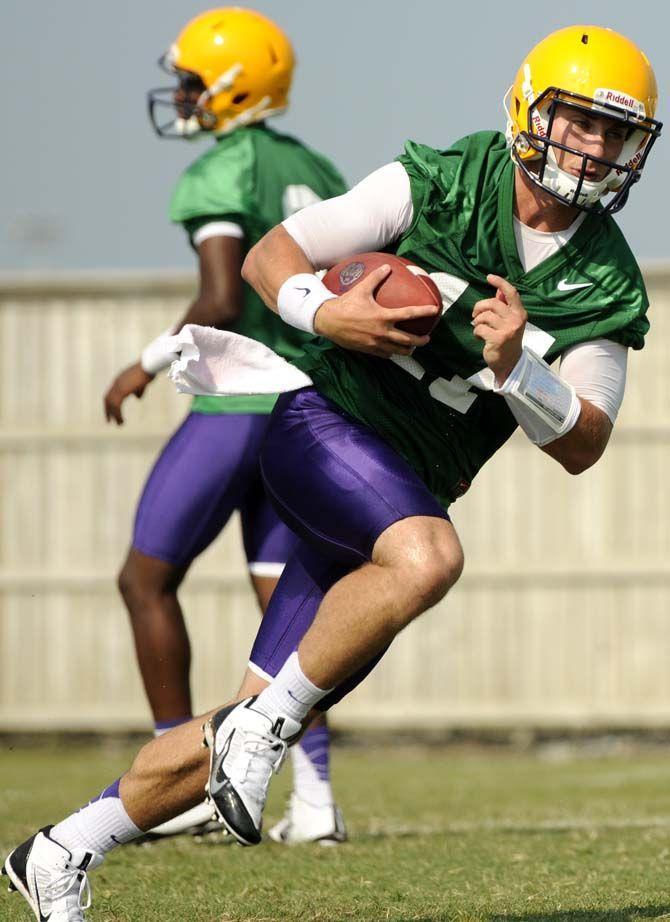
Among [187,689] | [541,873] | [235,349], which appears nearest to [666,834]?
[541,873]

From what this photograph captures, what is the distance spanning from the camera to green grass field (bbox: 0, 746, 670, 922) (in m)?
4.03

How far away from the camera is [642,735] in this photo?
10.7 metres

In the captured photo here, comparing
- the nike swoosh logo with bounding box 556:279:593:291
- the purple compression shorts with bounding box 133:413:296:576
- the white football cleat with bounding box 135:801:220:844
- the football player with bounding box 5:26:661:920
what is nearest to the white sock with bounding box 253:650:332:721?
the football player with bounding box 5:26:661:920

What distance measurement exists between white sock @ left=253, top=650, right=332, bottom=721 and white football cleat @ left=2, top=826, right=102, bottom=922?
574 millimetres

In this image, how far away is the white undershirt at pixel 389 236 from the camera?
3.77 metres

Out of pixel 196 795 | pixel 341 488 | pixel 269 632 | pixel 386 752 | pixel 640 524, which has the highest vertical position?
pixel 341 488

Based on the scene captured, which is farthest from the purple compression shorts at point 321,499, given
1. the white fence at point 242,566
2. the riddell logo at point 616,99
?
the white fence at point 242,566

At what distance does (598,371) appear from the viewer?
3811 millimetres

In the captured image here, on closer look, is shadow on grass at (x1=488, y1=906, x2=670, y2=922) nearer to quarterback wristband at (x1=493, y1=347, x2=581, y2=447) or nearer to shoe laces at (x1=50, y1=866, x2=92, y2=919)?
shoe laces at (x1=50, y1=866, x2=92, y2=919)

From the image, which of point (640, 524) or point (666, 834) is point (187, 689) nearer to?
point (666, 834)

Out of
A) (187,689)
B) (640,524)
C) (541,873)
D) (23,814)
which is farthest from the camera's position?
(640,524)

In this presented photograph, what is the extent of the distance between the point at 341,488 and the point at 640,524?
7305 mm

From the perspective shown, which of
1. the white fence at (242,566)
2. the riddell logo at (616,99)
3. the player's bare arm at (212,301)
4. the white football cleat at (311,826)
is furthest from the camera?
the white fence at (242,566)

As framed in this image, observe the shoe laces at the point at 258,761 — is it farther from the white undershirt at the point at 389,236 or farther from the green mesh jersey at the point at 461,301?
the white undershirt at the point at 389,236
